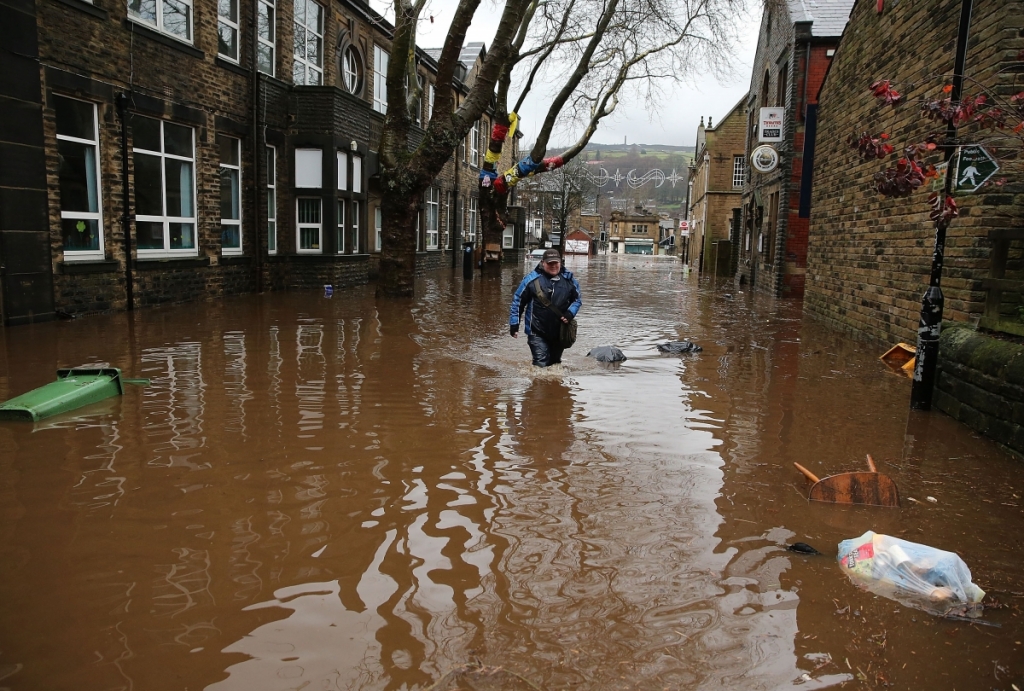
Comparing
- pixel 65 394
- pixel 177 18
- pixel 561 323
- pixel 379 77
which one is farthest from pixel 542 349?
pixel 379 77

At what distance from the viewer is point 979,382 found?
21.8ft

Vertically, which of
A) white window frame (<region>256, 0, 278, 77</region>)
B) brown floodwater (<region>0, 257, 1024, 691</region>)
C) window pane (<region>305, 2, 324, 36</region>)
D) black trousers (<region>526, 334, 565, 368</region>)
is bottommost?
brown floodwater (<region>0, 257, 1024, 691</region>)

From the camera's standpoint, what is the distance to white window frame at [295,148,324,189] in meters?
19.3

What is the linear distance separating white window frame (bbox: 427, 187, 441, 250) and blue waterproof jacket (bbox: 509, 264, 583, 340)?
74.4 ft

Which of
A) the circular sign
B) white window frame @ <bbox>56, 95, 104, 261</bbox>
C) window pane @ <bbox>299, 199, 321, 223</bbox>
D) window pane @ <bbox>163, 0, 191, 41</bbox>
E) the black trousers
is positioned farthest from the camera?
the circular sign

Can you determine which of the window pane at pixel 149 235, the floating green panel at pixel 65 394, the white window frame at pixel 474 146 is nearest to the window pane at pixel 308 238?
the window pane at pixel 149 235

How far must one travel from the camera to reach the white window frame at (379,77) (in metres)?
24.3

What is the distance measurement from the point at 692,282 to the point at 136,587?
28.6 m

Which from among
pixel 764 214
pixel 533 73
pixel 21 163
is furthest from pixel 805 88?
pixel 21 163

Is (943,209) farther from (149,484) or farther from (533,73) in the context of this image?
(533,73)

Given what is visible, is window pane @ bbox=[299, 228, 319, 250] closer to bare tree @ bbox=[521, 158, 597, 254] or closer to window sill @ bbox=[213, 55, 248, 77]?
window sill @ bbox=[213, 55, 248, 77]

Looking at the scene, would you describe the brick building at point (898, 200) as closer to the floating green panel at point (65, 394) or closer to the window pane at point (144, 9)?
the floating green panel at point (65, 394)

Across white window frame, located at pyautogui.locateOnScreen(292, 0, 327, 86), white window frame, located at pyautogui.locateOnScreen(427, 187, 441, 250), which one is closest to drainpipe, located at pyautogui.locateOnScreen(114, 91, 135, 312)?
white window frame, located at pyautogui.locateOnScreen(292, 0, 327, 86)

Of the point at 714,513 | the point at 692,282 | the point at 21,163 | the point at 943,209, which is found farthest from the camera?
the point at 692,282
